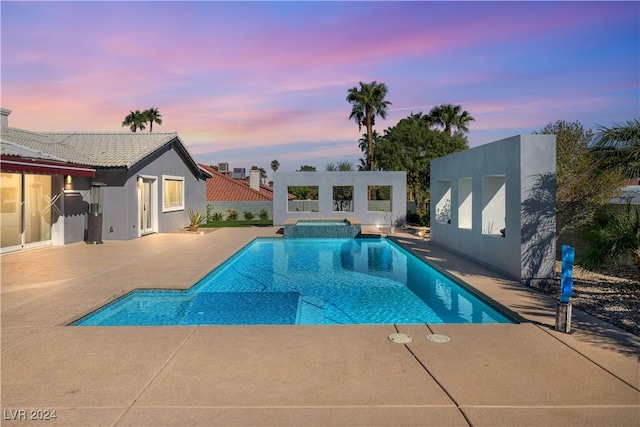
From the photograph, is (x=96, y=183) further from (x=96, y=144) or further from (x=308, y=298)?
(x=308, y=298)

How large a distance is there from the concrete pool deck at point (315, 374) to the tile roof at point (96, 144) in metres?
11.3

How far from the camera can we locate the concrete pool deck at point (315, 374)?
13.3 ft

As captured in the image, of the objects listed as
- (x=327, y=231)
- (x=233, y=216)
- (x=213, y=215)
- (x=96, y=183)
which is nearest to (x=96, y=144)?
(x=96, y=183)

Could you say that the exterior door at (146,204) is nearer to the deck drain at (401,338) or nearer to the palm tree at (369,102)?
the deck drain at (401,338)

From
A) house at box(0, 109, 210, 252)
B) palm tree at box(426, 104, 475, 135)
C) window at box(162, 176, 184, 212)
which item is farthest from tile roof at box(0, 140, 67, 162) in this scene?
palm tree at box(426, 104, 475, 135)

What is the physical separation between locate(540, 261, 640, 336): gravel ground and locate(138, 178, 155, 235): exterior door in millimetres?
17253

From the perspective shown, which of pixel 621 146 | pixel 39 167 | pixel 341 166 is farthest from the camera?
pixel 341 166

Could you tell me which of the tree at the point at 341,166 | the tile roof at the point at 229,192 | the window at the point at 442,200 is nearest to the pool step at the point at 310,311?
the window at the point at 442,200

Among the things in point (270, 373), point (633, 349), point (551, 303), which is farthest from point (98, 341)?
point (551, 303)

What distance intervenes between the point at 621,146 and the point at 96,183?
59.4 ft

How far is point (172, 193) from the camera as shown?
79.5 ft

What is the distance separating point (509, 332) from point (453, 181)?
10.1 meters

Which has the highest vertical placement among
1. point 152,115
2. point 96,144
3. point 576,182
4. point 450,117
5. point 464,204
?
point 152,115

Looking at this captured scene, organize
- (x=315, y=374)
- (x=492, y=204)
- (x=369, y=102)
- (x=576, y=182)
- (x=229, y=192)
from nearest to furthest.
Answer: (x=315, y=374) < (x=576, y=182) < (x=492, y=204) < (x=369, y=102) < (x=229, y=192)
